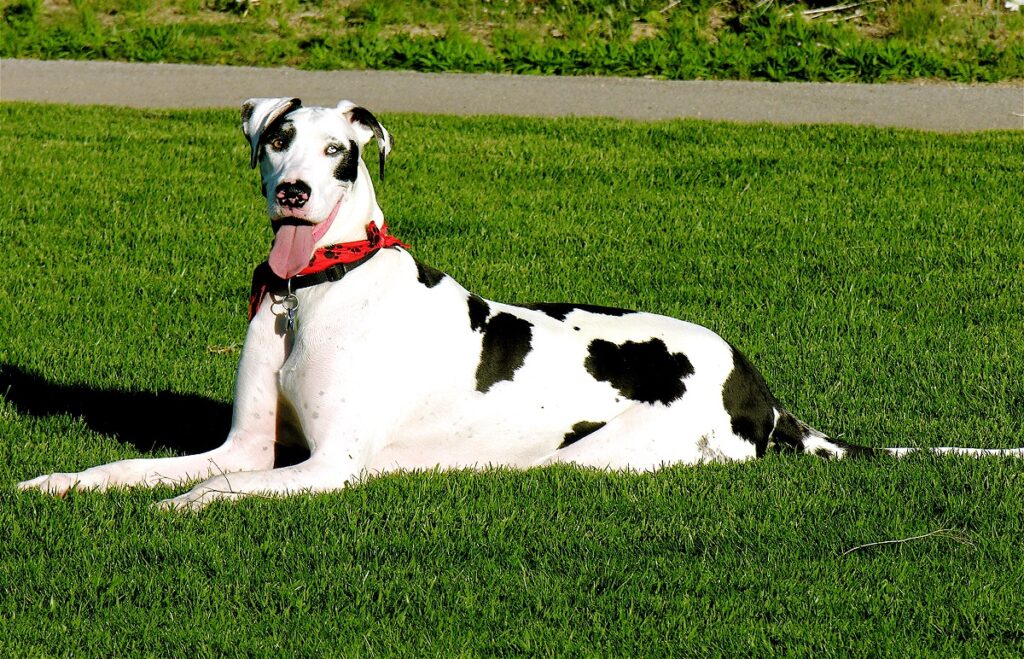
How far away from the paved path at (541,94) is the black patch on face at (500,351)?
28.6ft

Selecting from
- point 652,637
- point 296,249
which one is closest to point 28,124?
point 296,249

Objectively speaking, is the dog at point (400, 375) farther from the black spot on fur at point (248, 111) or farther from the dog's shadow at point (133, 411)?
the dog's shadow at point (133, 411)

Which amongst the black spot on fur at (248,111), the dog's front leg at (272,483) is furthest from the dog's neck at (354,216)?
the dog's front leg at (272,483)

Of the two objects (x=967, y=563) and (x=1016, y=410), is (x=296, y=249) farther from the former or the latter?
(x=1016, y=410)

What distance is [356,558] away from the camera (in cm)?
461

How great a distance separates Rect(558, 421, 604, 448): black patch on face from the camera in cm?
549

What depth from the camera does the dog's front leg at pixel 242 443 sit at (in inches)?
204

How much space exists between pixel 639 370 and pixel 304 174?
153 centimetres

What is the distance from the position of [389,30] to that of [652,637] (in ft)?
43.7

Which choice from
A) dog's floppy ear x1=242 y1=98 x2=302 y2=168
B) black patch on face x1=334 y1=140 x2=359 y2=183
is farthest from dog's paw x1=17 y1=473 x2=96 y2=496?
black patch on face x1=334 y1=140 x2=359 y2=183

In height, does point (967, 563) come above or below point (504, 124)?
above

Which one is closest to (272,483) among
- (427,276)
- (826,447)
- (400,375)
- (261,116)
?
(400,375)

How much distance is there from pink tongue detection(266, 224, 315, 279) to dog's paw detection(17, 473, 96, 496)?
1.04m

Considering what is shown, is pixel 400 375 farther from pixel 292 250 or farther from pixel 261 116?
pixel 261 116
